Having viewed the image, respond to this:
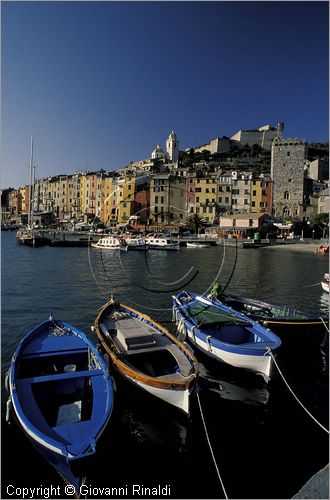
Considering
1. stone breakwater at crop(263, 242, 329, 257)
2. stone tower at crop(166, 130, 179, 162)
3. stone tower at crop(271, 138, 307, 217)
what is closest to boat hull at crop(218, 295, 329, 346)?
stone breakwater at crop(263, 242, 329, 257)

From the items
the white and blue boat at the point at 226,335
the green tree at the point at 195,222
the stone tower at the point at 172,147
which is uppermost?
the stone tower at the point at 172,147

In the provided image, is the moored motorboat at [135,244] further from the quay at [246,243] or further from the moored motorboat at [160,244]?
the quay at [246,243]

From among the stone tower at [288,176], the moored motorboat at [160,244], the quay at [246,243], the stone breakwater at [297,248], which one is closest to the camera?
the moored motorboat at [160,244]

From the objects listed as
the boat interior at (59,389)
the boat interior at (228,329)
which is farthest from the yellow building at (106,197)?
the boat interior at (59,389)

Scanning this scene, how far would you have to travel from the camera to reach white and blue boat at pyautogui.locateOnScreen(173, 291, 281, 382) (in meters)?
10.0

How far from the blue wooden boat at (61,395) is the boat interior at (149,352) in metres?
0.92

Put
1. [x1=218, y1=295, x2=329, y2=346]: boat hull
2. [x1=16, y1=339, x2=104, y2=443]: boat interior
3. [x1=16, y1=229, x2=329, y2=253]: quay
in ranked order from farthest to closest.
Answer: [x1=16, y1=229, x2=329, y2=253]: quay
[x1=218, y1=295, x2=329, y2=346]: boat hull
[x1=16, y1=339, x2=104, y2=443]: boat interior

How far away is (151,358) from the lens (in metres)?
9.93

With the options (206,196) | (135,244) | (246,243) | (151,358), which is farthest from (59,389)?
(206,196)

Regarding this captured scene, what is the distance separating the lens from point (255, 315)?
13.6m

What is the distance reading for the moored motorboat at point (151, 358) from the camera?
7.96 m

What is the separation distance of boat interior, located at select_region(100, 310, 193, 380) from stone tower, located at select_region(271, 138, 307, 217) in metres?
71.1

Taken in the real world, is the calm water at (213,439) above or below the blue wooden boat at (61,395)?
below

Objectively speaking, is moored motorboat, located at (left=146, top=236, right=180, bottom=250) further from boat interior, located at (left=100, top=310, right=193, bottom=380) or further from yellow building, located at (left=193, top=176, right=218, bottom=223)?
boat interior, located at (left=100, top=310, right=193, bottom=380)
